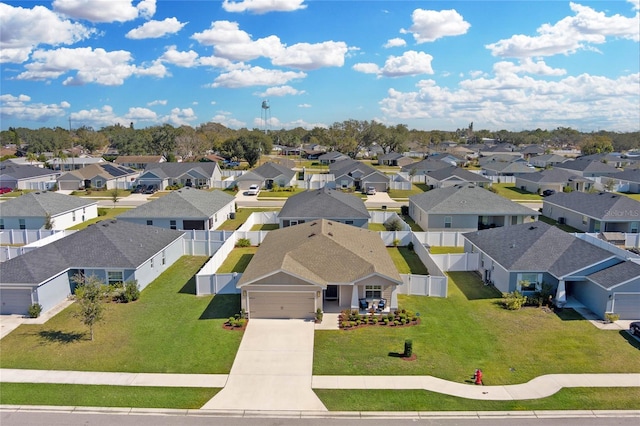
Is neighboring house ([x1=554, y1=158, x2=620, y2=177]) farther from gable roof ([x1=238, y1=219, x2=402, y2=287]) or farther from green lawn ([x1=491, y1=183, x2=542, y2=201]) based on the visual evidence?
gable roof ([x1=238, y1=219, x2=402, y2=287])

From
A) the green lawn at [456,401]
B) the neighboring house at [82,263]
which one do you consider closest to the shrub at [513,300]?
the green lawn at [456,401]

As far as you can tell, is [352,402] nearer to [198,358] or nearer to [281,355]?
[281,355]

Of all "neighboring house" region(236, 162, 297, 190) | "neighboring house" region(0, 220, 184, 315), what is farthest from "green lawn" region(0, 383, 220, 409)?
"neighboring house" region(236, 162, 297, 190)

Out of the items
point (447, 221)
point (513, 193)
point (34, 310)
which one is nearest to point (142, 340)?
point (34, 310)

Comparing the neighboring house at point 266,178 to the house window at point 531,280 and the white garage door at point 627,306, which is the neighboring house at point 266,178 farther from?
the white garage door at point 627,306

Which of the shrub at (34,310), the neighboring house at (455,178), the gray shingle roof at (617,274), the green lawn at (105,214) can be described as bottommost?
the shrub at (34,310)

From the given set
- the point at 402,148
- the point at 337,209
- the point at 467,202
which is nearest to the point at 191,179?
the point at 337,209

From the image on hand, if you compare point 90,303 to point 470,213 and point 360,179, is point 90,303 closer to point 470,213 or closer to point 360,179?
point 470,213
